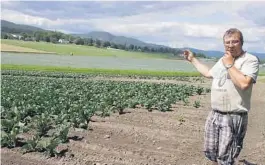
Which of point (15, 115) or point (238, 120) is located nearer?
point (238, 120)

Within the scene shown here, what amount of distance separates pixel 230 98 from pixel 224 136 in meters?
0.53

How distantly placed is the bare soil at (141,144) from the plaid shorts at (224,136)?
2535 millimetres

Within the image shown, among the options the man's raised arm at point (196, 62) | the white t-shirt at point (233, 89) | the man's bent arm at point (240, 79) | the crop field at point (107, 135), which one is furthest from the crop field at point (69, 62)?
the man's bent arm at point (240, 79)

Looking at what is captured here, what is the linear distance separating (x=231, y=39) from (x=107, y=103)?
10925mm

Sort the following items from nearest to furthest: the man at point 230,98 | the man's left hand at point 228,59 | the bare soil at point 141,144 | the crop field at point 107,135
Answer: the man at point 230,98 → the man's left hand at point 228,59 → the bare soil at point 141,144 → the crop field at point 107,135

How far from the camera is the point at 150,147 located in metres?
Answer: 10.4

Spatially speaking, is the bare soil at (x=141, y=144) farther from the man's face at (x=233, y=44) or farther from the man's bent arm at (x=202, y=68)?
the man's face at (x=233, y=44)

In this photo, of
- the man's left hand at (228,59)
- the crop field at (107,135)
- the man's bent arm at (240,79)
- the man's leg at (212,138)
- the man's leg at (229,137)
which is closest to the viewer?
the man's bent arm at (240,79)

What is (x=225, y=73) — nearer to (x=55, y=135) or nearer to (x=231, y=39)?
(x=231, y=39)

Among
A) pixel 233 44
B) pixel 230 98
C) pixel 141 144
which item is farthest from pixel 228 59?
pixel 141 144

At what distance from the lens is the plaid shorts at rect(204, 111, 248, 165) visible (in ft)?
20.3

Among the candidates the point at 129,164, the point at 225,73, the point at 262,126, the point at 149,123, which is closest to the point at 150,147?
the point at 129,164

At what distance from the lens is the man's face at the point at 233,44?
233 inches

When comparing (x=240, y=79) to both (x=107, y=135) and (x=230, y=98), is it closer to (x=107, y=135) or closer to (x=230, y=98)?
(x=230, y=98)
